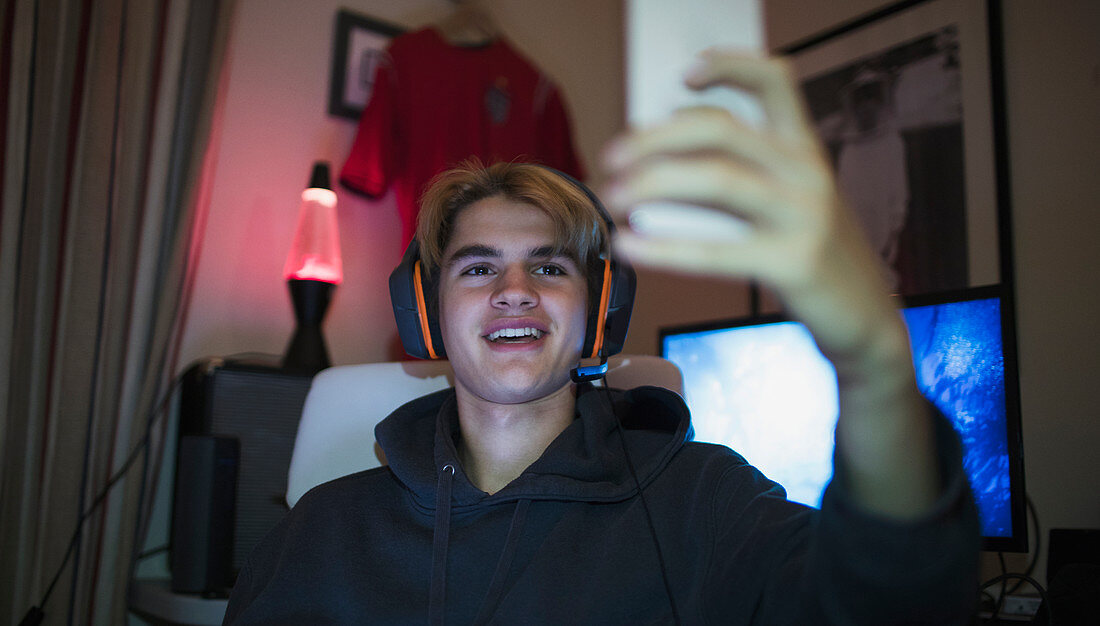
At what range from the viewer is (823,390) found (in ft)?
4.08

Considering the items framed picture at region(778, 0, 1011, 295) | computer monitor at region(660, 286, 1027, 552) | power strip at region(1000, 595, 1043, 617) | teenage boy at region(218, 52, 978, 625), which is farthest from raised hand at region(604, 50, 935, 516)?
framed picture at region(778, 0, 1011, 295)

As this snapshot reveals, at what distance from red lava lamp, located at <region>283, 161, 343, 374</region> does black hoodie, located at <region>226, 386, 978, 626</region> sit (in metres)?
0.55

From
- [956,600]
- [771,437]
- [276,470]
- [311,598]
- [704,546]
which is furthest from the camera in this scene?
[276,470]

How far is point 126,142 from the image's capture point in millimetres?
1492

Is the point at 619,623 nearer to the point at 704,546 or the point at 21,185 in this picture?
the point at 704,546

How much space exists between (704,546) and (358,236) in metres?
1.45

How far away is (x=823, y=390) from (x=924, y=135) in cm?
90

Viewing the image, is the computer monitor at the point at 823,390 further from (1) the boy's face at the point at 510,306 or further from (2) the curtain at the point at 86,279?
(2) the curtain at the point at 86,279

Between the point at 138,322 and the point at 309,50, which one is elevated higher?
the point at 309,50

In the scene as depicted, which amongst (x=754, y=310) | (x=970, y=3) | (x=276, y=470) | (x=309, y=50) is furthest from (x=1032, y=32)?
(x=276, y=470)

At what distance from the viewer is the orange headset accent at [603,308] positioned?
1.03 meters

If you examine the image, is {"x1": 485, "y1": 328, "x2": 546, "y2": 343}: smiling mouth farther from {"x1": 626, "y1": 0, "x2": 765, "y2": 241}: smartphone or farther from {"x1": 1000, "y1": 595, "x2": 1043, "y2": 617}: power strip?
{"x1": 1000, "y1": 595, "x2": 1043, "y2": 617}: power strip

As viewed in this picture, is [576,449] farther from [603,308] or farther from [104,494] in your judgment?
[104,494]

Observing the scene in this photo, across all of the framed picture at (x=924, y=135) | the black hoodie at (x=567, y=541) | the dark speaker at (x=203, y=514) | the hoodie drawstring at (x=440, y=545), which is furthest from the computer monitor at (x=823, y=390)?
the dark speaker at (x=203, y=514)
